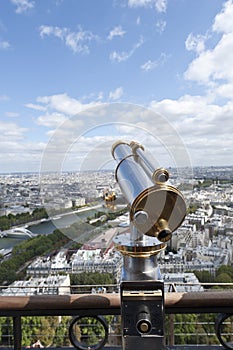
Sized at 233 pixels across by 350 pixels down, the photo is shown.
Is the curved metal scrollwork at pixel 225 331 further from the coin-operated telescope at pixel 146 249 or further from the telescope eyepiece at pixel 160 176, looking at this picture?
the telescope eyepiece at pixel 160 176

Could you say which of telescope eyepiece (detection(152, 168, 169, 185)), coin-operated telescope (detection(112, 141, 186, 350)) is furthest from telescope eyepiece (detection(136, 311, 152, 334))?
telescope eyepiece (detection(152, 168, 169, 185))

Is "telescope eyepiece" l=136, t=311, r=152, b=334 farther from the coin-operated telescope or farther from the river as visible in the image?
the river

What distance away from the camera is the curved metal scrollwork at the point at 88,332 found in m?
0.85

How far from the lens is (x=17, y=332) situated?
0.86m

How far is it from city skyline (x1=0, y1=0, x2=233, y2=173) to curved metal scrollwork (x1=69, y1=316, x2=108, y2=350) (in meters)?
0.48

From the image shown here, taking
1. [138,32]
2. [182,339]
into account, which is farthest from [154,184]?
[138,32]

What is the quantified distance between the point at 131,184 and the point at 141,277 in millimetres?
220

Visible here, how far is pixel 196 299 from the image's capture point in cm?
80

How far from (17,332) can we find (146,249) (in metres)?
0.53

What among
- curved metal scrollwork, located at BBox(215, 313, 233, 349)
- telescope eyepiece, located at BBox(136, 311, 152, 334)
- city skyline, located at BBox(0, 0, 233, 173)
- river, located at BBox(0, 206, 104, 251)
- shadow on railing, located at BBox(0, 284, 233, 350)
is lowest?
curved metal scrollwork, located at BBox(215, 313, 233, 349)

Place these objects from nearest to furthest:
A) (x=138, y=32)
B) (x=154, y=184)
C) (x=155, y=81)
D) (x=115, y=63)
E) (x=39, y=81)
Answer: (x=154, y=184) → (x=155, y=81) → (x=115, y=63) → (x=138, y=32) → (x=39, y=81)

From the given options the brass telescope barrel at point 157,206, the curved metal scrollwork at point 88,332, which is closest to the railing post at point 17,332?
the curved metal scrollwork at point 88,332

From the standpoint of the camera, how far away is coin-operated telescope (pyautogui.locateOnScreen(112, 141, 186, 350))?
0.58 m

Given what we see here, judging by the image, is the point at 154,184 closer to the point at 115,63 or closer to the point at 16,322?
the point at 16,322
